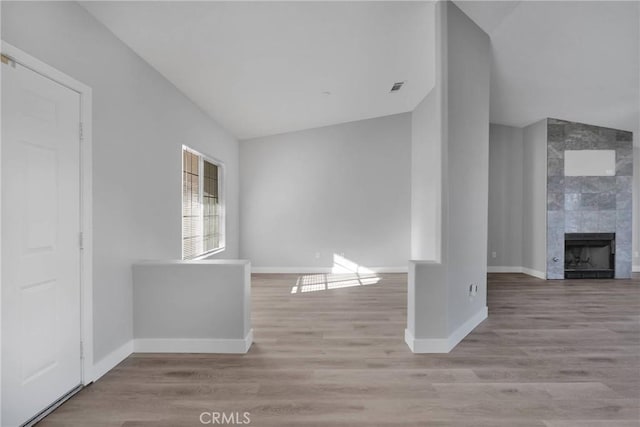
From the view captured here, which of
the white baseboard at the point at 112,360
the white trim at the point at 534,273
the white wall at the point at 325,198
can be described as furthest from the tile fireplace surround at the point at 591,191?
the white baseboard at the point at 112,360

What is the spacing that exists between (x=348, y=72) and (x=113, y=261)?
3.38 m

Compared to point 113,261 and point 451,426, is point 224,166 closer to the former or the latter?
point 113,261

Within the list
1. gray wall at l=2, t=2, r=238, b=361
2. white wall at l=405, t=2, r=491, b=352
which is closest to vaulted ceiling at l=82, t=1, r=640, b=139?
gray wall at l=2, t=2, r=238, b=361

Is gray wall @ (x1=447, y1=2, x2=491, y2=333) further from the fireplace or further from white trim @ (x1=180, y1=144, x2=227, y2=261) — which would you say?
the fireplace

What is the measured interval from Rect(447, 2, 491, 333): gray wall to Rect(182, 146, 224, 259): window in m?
3.23

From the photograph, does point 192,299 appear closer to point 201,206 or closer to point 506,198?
point 201,206

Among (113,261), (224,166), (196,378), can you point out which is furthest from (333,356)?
(224,166)

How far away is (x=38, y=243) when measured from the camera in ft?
6.93

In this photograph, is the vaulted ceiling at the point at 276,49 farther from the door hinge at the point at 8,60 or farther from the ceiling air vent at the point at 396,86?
the door hinge at the point at 8,60

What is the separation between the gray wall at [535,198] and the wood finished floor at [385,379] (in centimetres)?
264

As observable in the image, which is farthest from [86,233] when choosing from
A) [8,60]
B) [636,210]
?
[636,210]

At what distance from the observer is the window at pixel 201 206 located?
4664 mm

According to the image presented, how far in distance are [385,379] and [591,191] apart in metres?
6.24

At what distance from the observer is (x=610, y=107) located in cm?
560
